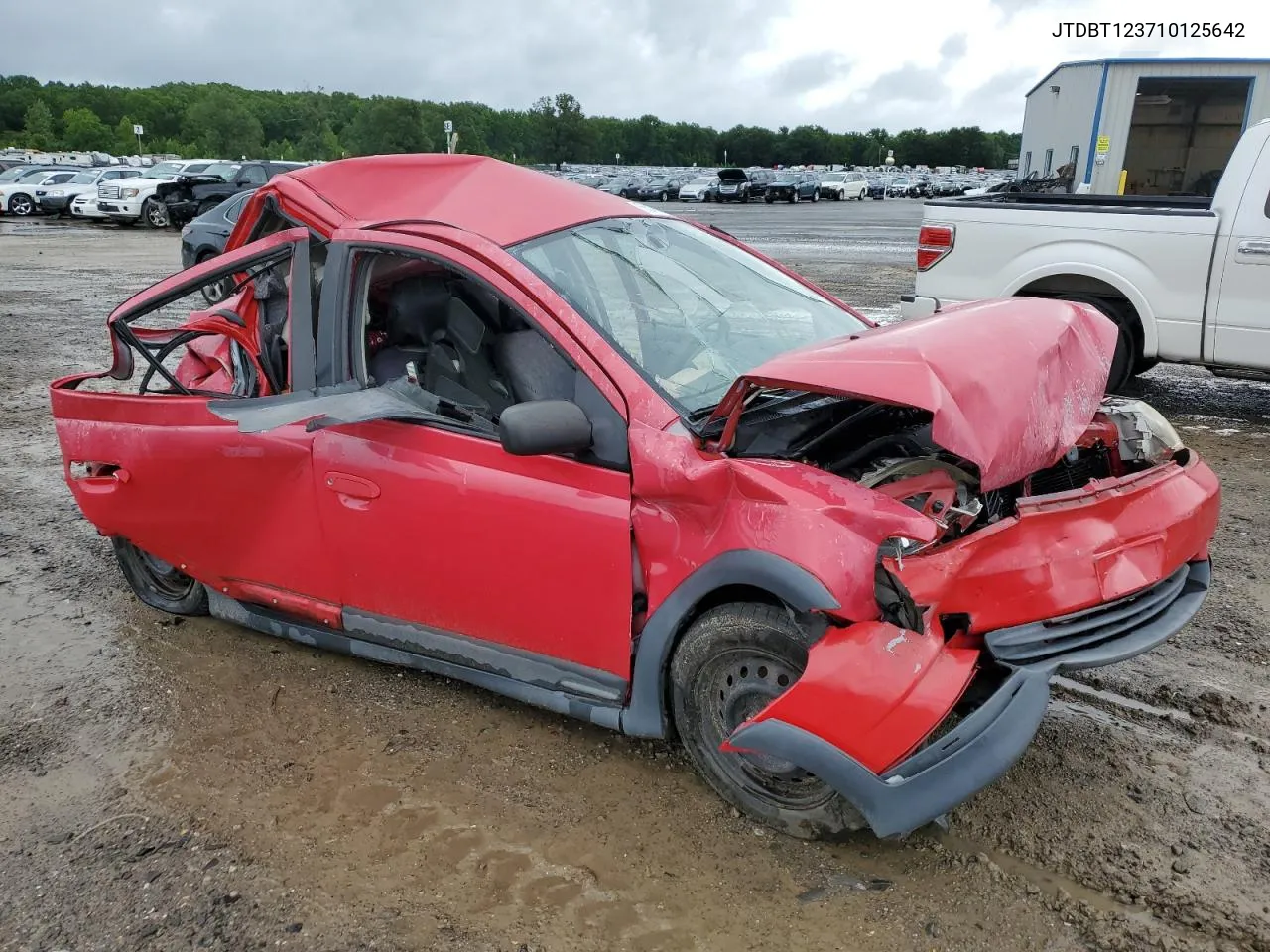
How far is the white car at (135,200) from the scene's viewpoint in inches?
996

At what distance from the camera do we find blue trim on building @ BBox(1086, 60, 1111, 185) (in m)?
16.0

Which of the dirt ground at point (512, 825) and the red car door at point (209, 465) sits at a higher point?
the red car door at point (209, 465)

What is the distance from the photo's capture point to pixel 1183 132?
17.3 meters

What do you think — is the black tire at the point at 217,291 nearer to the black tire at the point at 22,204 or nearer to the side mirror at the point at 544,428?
the side mirror at the point at 544,428

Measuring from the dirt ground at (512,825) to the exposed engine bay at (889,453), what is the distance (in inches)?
33.8

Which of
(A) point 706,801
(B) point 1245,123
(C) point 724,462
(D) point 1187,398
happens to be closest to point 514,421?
(C) point 724,462

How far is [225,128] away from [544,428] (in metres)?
115

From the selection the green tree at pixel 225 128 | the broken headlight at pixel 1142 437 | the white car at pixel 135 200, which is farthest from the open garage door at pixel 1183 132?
the green tree at pixel 225 128

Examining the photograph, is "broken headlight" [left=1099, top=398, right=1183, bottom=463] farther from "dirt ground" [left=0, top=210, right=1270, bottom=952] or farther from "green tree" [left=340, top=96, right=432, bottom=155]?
"green tree" [left=340, top=96, right=432, bottom=155]

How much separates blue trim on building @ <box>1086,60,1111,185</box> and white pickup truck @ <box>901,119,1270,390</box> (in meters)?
10.3

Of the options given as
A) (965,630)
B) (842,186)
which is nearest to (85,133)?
(842,186)

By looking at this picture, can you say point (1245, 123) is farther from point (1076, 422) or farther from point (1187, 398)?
point (1076, 422)

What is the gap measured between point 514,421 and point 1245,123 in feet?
59.2

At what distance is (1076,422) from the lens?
2740 mm
